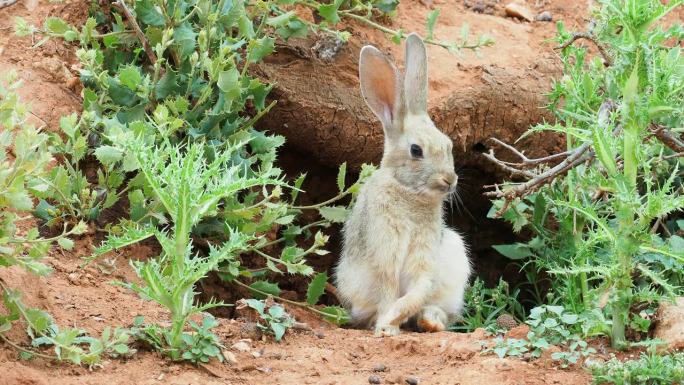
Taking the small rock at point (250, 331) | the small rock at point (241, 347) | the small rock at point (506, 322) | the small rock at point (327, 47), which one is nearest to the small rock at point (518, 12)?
the small rock at point (327, 47)

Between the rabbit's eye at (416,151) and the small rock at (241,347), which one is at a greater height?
the rabbit's eye at (416,151)

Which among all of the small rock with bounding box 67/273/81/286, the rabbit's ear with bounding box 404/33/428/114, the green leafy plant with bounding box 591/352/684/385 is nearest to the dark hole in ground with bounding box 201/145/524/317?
the rabbit's ear with bounding box 404/33/428/114

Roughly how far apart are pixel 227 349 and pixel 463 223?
4.44 metres

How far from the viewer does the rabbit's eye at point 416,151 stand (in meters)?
6.25

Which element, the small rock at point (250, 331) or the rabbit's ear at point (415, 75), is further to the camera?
the rabbit's ear at point (415, 75)

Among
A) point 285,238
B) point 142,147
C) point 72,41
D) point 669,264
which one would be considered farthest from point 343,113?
point 142,147

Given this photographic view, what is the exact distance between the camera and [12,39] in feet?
20.4

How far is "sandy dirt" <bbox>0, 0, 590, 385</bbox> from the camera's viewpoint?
4152mm

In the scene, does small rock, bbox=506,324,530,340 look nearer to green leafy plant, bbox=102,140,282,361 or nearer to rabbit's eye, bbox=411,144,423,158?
green leafy plant, bbox=102,140,282,361

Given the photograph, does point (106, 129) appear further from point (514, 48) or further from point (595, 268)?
point (514, 48)

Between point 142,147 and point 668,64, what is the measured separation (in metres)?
2.26

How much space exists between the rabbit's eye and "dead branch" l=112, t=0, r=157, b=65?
165 centimetres

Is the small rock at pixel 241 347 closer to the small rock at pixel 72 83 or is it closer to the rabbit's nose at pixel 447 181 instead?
the rabbit's nose at pixel 447 181

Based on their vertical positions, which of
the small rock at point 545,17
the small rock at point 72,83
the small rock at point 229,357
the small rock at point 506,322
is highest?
the small rock at point 545,17
